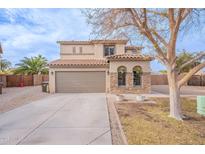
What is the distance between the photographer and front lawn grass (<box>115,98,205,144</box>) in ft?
22.0

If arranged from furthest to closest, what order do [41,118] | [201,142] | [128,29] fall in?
1. [128,29]
2. [41,118]
3. [201,142]

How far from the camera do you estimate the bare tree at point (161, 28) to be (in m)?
9.82

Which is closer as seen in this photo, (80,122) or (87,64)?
(80,122)

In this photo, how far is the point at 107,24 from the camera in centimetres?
1028

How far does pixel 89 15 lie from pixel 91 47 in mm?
16477

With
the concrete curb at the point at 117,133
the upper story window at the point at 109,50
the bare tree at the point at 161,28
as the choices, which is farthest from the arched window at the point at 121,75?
the concrete curb at the point at 117,133

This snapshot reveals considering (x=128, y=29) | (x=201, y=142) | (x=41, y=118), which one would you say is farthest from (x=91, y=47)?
(x=201, y=142)

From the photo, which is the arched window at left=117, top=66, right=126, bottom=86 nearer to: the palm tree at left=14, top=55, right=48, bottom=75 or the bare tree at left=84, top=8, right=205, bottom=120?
the bare tree at left=84, top=8, right=205, bottom=120

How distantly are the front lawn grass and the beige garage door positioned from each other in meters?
10.9

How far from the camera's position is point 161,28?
1102cm

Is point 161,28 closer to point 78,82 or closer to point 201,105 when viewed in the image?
point 201,105

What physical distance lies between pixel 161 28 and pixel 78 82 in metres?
12.3

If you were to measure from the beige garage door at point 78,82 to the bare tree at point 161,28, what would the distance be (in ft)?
36.8
